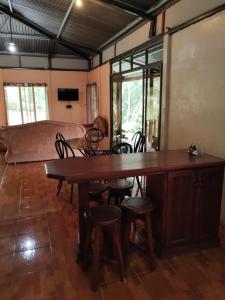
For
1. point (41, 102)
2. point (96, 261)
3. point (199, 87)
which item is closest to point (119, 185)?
point (96, 261)

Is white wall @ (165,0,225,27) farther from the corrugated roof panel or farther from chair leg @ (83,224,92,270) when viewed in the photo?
chair leg @ (83,224,92,270)

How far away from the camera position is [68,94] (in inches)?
341

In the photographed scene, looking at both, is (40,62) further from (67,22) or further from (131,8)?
(131,8)

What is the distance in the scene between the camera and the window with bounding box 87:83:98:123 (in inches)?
312

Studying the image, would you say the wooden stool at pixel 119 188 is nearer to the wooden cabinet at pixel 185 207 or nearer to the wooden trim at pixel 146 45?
the wooden cabinet at pixel 185 207

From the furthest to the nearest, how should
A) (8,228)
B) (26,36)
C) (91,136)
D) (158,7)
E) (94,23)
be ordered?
(26,36), (94,23), (91,136), (158,7), (8,228)

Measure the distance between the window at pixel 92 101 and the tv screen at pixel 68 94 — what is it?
0.44 meters

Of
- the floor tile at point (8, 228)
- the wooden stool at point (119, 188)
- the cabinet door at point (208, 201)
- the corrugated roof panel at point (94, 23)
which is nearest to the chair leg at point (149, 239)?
the cabinet door at point (208, 201)

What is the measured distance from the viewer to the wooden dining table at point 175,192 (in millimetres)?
2064

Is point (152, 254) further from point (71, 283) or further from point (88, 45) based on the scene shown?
point (88, 45)

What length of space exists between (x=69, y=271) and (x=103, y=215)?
0.62 metres

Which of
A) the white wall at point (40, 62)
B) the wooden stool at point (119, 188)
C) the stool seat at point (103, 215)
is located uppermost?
the white wall at point (40, 62)

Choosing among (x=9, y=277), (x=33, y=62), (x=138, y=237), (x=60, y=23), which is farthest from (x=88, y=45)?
(x=9, y=277)

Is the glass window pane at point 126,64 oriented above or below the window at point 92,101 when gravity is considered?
above
